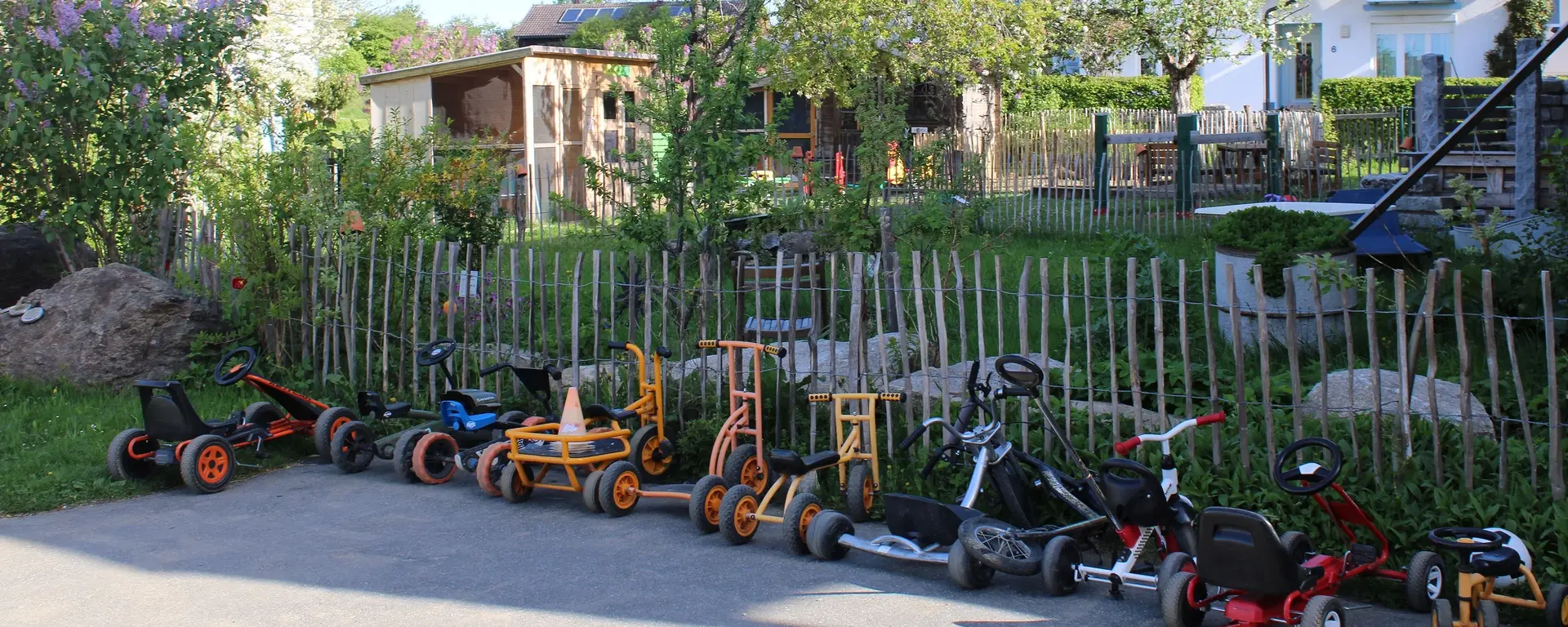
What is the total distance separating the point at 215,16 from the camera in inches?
392

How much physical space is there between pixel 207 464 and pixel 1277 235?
6.21 metres

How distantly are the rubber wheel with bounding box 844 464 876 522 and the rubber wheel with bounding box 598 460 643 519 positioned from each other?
3.46 feet

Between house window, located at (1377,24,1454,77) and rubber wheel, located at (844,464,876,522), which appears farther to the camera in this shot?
house window, located at (1377,24,1454,77)

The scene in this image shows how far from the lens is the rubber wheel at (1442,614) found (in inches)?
169

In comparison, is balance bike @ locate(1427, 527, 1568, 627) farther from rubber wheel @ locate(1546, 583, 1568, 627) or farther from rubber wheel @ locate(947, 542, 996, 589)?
rubber wheel @ locate(947, 542, 996, 589)

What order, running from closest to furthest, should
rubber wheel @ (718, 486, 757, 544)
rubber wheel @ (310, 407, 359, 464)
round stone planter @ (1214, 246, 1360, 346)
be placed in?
rubber wheel @ (718, 486, 757, 544) < rubber wheel @ (310, 407, 359, 464) < round stone planter @ (1214, 246, 1360, 346)

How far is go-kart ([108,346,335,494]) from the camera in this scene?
6.68 meters

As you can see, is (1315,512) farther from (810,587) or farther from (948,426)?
(810,587)

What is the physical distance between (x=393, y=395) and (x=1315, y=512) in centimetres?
555

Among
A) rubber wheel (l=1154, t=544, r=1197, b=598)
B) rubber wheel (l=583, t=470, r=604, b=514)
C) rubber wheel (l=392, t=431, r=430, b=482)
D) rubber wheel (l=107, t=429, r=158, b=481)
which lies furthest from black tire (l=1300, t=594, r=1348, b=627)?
rubber wheel (l=107, t=429, r=158, b=481)

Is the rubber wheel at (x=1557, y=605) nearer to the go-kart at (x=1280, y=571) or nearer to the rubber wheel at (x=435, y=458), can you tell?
the go-kart at (x=1280, y=571)

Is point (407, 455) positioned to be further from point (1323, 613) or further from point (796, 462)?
point (1323, 613)

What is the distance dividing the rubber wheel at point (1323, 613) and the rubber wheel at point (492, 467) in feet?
12.7

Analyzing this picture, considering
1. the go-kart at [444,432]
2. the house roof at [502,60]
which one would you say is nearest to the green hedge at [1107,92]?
the house roof at [502,60]
